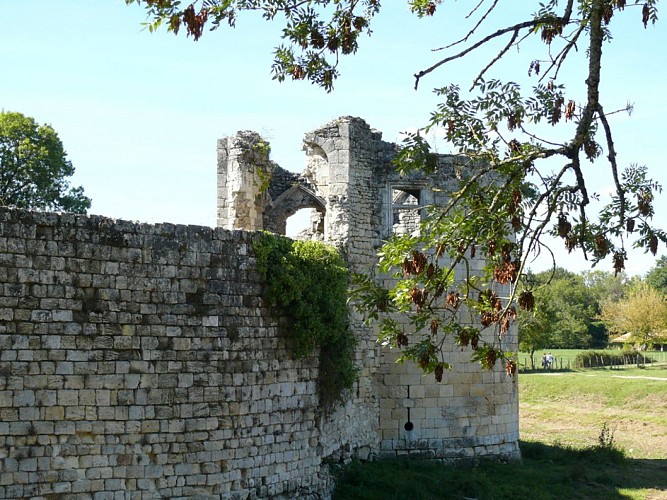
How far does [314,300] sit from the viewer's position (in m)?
13.4

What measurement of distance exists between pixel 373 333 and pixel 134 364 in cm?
686

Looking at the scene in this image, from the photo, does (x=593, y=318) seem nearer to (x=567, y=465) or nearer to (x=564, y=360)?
(x=564, y=360)

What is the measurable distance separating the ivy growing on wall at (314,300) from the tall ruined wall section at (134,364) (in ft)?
1.06

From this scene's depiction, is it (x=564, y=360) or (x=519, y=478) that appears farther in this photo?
(x=564, y=360)

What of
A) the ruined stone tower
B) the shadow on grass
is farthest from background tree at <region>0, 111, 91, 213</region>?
the shadow on grass

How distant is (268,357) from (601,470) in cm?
871

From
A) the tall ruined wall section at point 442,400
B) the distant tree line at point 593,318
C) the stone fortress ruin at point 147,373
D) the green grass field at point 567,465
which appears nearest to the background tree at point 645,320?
the distant tree line at point 593,318

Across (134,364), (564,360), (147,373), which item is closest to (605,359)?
(564,360)

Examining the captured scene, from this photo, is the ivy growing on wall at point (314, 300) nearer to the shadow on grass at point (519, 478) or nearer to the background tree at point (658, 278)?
the shadow on grass at point (519, 478)

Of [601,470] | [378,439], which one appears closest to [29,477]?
[378,439]

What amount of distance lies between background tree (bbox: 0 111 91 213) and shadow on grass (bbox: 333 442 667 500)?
907 inches

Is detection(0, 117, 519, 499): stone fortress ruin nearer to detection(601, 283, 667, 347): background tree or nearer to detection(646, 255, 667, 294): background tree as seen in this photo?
detection(601, 283, 667, 347): background tree

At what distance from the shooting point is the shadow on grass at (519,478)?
48.9ft

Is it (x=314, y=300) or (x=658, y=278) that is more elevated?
(x=658, y=278)
